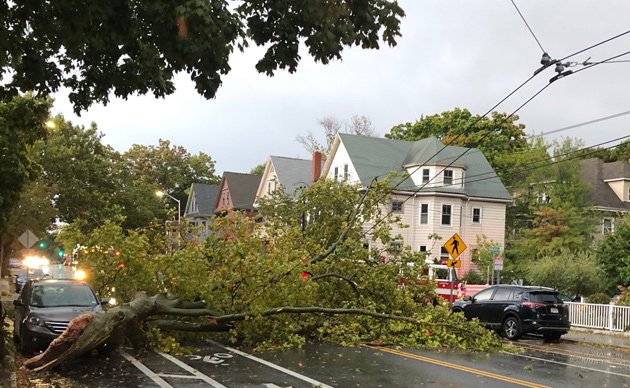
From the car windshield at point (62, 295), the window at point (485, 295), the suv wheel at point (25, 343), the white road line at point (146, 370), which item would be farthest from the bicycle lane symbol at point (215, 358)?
the window at point (485, 295)

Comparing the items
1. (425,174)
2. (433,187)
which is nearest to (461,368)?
(433,187)

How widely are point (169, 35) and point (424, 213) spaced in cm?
3857

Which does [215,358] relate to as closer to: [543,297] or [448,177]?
[543,297]

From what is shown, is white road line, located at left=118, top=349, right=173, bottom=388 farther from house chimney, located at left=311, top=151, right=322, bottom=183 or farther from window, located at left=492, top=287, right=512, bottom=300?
house chimney, located at left=311, top=151, right=322, bottom=183

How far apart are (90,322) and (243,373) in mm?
2841

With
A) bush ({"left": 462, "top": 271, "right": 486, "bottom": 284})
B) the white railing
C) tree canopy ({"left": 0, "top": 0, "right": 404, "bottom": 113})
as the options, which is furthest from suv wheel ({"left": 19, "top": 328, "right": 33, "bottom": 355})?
bush ({"left": 462, "top": 271, "right": 486, "bottom": 284})

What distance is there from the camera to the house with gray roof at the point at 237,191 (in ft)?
192

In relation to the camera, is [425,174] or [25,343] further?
[425,174]

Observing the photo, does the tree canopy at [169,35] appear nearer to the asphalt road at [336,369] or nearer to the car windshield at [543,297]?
the asphalt road at [336,369]

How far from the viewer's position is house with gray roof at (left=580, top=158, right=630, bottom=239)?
1960 inches

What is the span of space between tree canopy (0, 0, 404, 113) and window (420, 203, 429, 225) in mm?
36740

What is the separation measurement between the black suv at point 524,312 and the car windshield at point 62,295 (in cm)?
1158

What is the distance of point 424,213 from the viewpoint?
43.6 meters

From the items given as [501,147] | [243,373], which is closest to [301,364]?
[243,373]
